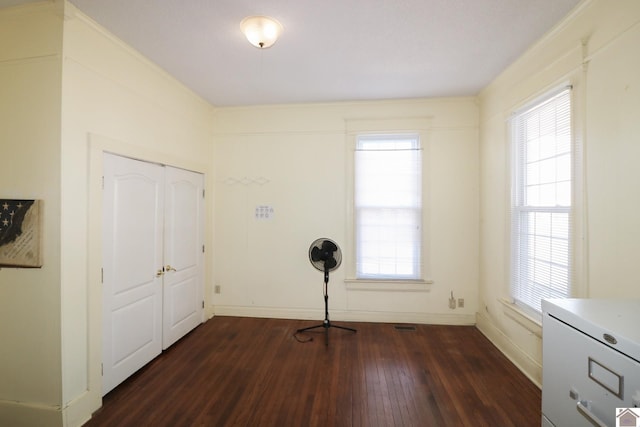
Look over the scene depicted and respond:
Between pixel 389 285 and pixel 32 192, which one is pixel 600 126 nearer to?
pixel 389 285

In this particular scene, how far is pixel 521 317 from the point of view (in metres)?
2.47

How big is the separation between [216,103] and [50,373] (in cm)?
316

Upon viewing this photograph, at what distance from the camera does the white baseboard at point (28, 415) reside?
1.77 meters

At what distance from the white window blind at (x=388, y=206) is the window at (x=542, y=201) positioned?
1071 millimetres


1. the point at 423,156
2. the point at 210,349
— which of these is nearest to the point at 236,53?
the point at 423,156

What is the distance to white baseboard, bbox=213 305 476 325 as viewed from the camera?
3.42 metres

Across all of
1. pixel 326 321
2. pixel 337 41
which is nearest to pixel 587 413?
pixel 326 321

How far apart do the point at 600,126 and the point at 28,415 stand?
14.0 feet

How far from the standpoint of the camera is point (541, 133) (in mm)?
2303

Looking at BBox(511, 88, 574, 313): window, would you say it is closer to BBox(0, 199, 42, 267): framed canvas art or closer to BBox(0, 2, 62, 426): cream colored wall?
BBox(0, 2, 62, 426): cream colored wall

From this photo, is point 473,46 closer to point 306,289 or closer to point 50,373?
point 306,289

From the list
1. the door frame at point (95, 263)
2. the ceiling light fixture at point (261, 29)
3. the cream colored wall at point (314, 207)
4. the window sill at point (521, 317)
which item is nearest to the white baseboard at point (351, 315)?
the cream colored wall at point (314, 207)

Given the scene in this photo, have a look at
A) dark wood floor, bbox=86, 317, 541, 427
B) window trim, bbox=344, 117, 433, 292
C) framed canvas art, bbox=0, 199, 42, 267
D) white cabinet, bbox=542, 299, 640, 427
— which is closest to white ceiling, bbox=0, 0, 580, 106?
window trim, bbox=344, 117, 433, 292

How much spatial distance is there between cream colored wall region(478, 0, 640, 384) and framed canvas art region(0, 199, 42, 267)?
371cm
